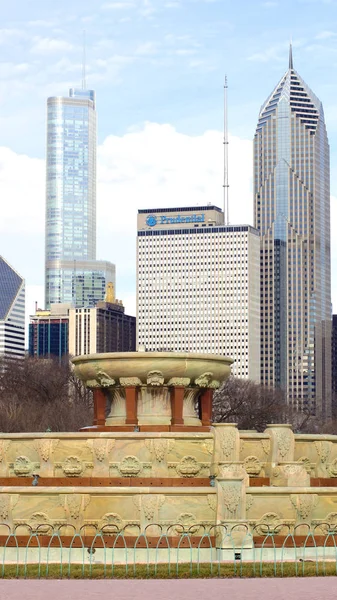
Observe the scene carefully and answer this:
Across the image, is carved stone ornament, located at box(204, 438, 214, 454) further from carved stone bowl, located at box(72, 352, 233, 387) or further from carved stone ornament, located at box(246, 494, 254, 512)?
carved stone bowl, located at box(72, 352, 233, 387)

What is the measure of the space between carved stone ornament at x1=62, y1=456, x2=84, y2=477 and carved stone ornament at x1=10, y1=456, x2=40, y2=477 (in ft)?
2.92

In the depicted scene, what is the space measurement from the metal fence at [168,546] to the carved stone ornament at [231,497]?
1.75 ft

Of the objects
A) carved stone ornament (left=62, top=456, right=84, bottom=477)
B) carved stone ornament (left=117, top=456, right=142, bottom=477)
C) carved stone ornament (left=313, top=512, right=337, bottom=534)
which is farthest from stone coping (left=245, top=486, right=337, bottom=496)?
carved stone ornament (left=62, top=456, right=84, bottom=477)

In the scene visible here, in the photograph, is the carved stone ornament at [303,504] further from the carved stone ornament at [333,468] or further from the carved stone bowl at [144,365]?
the carved stone bowl at [144,365]

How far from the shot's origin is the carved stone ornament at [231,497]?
34.4 m

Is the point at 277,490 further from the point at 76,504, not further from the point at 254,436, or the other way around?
the point at 76,504

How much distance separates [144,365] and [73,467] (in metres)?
4.52

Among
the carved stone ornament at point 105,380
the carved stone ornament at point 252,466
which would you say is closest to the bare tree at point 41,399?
the carved stone ornament at point 105,380

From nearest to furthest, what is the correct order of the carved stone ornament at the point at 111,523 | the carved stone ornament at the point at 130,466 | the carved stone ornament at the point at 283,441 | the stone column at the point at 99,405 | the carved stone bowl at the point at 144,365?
the carved stone ornament at the point at 111,523
the carved stone ornament at the point at 130,466
the carved stone ornament at the point at 283,441
the carved stone bowl at the point at 144,365
the stone column at the point at 99,405

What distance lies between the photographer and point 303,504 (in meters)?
35.2

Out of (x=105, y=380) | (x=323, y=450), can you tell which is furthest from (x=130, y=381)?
(x=323, y=450)

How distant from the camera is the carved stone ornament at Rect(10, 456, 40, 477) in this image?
124ft

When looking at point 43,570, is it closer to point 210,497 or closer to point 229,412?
point 210,497

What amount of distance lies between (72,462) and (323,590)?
11.8 meters
